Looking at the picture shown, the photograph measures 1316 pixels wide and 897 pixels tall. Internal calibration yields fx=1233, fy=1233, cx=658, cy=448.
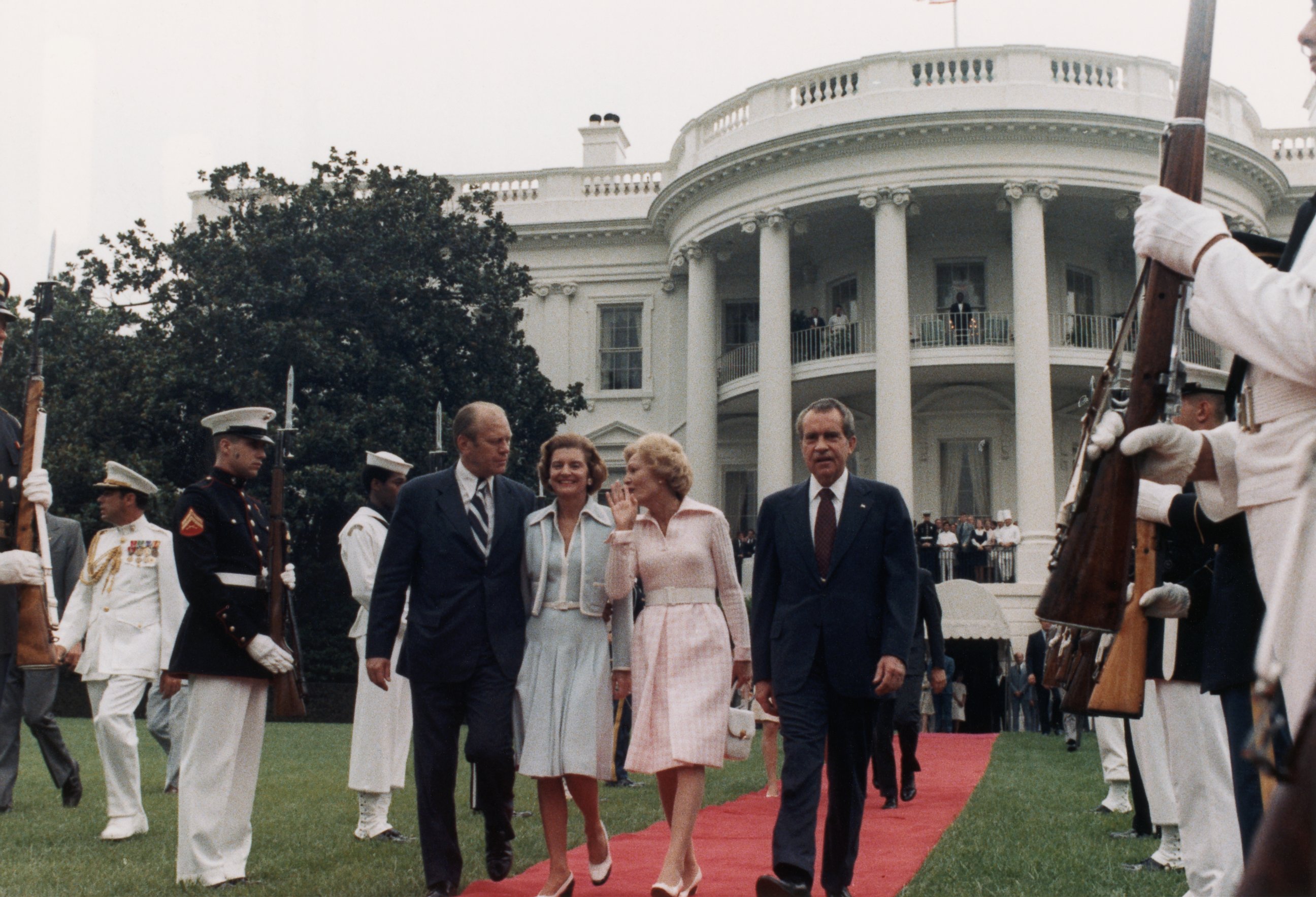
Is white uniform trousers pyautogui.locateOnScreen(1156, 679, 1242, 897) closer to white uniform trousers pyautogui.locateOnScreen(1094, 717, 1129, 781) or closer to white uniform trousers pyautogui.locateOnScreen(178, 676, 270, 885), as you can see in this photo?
white uniform trousers pyautogui.locateOnScreen(1094, 717, 1129, 781)

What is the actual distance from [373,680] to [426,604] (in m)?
0.42

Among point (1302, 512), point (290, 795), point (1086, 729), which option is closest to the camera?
point (1302, 512)

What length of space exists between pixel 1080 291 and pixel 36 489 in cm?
2798

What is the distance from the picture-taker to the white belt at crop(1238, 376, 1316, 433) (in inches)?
99.3

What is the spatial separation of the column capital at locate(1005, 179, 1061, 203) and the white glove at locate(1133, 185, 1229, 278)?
25.1 meters

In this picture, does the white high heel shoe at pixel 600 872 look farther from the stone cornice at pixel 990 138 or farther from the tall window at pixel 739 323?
the tall window at pixel 739 323

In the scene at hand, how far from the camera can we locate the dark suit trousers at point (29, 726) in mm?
8688

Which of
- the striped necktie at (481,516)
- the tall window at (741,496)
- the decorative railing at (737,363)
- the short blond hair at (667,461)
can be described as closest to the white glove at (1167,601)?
the short blond hair at (667,461)

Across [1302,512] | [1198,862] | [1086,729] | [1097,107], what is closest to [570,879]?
[1198,862]

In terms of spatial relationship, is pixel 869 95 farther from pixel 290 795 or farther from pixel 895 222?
pixel 290 795

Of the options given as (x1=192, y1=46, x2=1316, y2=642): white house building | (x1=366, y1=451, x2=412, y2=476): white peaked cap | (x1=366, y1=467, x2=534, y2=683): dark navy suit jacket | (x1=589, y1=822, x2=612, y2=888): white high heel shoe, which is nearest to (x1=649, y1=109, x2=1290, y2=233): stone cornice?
(x1=192, y1=46, x2=1316, y2=642): white house building

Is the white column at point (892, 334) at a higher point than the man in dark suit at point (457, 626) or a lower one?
higher

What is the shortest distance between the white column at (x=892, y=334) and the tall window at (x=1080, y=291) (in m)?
4.94

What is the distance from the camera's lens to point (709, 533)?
6.01m
